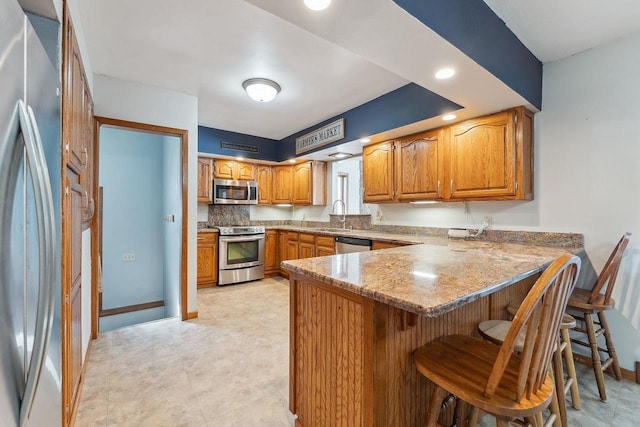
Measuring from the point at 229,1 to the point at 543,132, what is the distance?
107 inches

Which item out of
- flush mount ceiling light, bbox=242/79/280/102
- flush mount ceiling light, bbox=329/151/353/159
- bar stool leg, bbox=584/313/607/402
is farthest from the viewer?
flush mount ceiling light, bbox=329/151/353/159

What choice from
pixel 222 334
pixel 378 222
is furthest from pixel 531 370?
pixel 378 222

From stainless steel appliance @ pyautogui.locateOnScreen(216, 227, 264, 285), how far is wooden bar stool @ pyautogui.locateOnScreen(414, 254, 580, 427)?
148 inches

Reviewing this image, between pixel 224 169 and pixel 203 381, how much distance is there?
3515 millimetres

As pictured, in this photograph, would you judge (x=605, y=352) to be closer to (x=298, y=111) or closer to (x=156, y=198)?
(x=298, y=111)

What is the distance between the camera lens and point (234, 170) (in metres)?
4.95

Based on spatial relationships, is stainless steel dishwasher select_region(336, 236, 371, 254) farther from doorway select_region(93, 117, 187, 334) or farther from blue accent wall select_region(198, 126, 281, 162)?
blue accent wall select_region(198, 126, 281, 162)

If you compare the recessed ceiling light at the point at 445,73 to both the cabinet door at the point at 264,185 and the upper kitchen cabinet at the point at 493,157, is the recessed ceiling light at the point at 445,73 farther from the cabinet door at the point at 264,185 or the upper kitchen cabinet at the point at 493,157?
the cabinet door at the point at 264,185

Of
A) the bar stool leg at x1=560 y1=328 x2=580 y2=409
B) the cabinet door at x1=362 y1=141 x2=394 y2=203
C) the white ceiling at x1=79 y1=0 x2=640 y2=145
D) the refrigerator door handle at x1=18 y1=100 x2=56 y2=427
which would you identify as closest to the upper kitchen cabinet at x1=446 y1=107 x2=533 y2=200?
→ the white ceiling at x1=79 y1=0 x2=640 y2=145

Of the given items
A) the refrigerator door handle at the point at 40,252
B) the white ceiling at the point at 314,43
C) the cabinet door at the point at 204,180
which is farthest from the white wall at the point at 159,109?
the refrigerator door handle at the point at 40,252

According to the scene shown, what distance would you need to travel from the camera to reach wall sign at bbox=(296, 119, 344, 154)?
3793 millimetres

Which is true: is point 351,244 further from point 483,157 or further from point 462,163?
point 483,157

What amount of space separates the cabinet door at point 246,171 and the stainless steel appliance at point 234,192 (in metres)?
0.12


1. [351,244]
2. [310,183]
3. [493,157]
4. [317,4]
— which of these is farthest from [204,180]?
[493,157]
